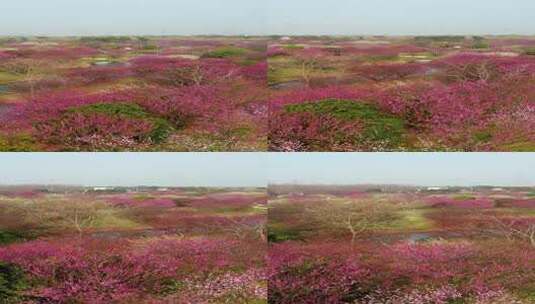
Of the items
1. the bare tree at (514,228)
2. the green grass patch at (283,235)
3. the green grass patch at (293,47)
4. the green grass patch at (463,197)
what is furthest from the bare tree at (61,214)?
the bare tree at (514,228)

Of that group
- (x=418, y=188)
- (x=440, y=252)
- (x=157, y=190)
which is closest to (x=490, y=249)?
(x=440, y=252)

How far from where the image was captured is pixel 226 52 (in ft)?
15.5

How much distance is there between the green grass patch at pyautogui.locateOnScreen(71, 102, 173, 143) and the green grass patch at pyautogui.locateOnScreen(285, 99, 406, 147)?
948 millimetres

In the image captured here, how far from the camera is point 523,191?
183 inches

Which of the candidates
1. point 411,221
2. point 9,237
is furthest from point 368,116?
point 9,237

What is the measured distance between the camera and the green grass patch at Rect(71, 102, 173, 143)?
4656mm

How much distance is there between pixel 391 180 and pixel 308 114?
808mm

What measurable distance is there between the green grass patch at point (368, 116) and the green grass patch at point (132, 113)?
95cm

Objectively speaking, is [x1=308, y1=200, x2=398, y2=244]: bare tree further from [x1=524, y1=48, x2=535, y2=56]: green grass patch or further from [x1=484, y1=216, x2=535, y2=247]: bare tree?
[x1=524, y1=48, x2=535, y2=56]: green grass patch

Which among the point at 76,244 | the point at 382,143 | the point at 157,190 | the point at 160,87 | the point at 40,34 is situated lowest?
the point at 76,244

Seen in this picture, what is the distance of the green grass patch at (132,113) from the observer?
4.66 metres

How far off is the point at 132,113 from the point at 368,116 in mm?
1786

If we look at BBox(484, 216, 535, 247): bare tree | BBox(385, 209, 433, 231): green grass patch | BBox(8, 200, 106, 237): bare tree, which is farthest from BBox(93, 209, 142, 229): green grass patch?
BBox(484, 216, 535, 247): bare tree

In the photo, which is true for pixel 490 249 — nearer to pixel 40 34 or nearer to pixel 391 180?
pixel 391 180
